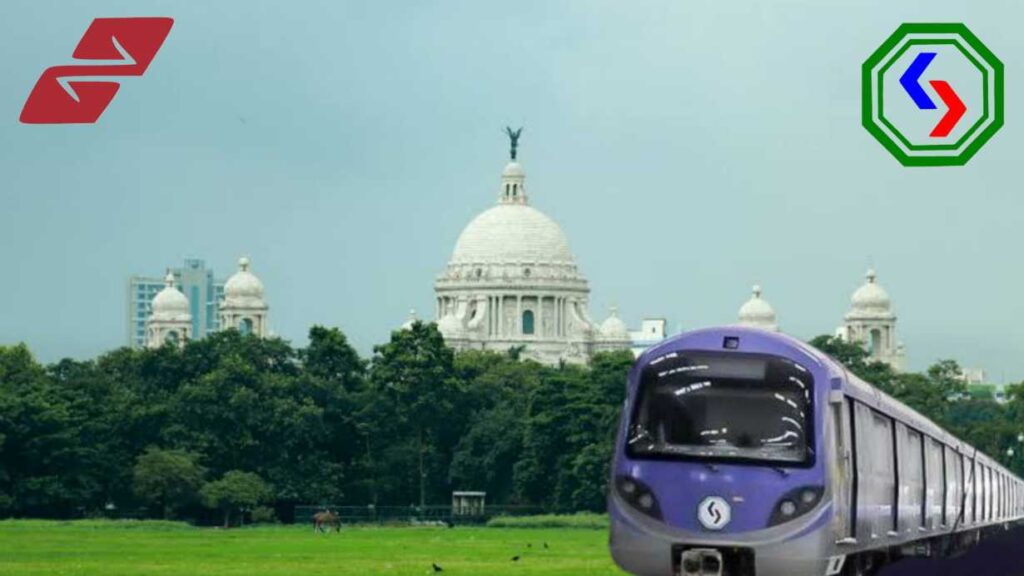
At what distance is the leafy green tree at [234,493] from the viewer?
11444 centimetres

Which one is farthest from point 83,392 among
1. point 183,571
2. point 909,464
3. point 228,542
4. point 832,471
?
point 832,471

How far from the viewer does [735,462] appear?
1377 inches

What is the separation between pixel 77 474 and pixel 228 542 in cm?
3598

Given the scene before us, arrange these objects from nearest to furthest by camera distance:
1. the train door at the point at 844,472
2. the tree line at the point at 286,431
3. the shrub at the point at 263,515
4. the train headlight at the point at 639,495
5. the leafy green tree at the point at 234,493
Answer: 1. the train headlight at the point at 639,495
2. the train door at the point at 844,472
3. the leafy green tree at the point at 234,493
4. the tree line at the point at 286,431
5. the shrub at the point at 263,515

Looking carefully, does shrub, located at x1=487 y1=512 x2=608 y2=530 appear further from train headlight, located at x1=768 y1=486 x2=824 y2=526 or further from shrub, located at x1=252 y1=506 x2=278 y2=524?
train headlight, located at x1=768 y1=486 x2=824 y2=526

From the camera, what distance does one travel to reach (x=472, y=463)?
13738 cm

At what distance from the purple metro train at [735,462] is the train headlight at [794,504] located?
0.01 meters

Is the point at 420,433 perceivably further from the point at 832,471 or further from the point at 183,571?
the point at 832,471

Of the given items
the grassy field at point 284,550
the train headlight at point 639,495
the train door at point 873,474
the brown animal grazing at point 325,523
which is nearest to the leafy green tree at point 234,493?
the brown animal grazing at point 325,523

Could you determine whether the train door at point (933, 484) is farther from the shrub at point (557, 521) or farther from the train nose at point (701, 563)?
the shrub at point (557, 521)

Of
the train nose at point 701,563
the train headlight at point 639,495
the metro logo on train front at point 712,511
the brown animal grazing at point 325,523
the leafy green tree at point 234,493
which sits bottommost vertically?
→ the train nose at point 701,563

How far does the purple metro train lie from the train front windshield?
0.01 metres

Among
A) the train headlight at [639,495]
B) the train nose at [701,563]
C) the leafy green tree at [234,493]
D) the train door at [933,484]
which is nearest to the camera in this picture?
the train nose at [701,563]

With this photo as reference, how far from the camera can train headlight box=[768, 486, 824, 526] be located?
34.6m
